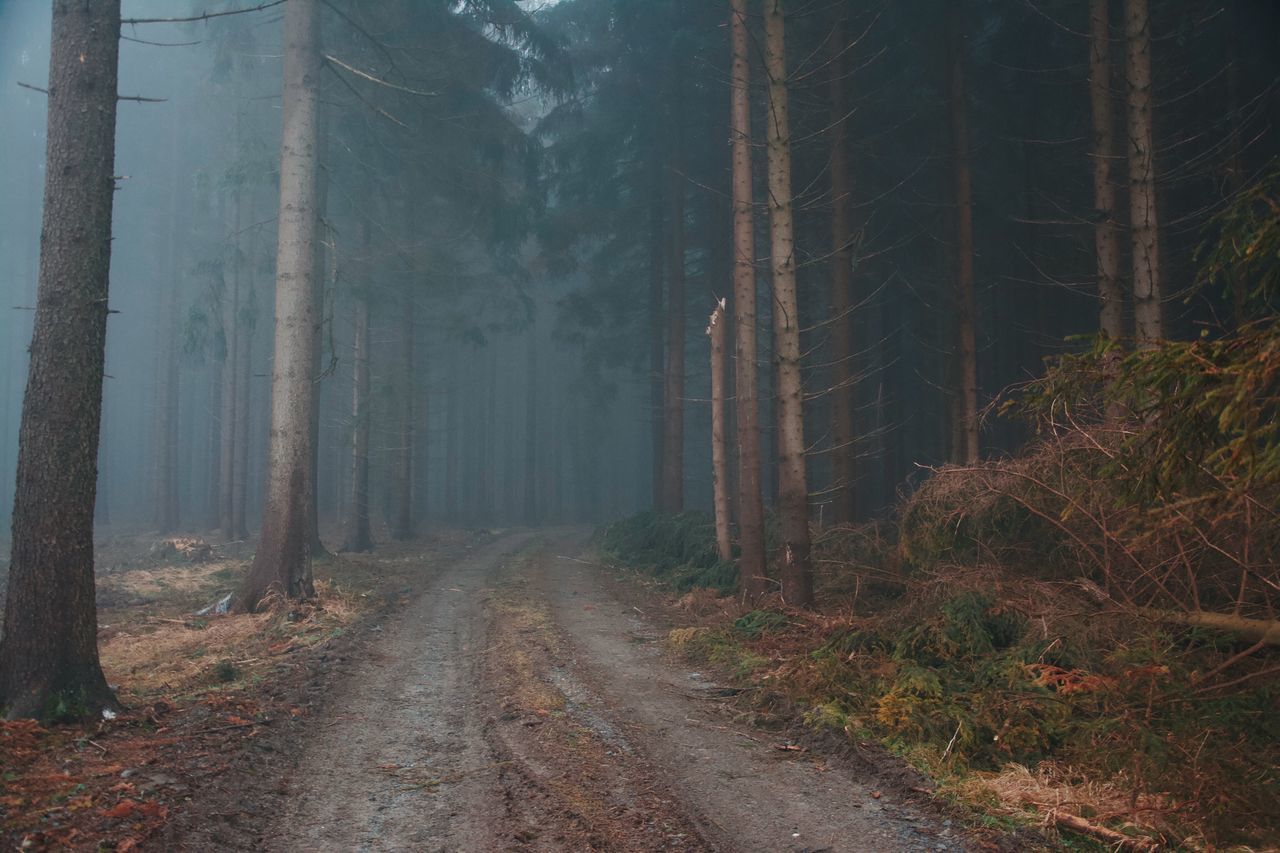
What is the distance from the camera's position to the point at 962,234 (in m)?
15.0

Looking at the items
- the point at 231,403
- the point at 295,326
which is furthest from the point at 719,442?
the point at 231,403

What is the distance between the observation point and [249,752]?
5.68 meters

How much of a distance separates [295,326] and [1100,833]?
12.3m

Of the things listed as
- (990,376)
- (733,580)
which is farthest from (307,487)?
(990,376)

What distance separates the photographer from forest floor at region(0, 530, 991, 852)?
14.5 ft

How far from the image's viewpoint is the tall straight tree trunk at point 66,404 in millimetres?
6363

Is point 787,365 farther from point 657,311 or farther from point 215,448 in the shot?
point 215,448

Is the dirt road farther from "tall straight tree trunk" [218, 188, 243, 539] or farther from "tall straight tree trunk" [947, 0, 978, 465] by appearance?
"tall straight tree trunk" [218, 188, 243, 539]

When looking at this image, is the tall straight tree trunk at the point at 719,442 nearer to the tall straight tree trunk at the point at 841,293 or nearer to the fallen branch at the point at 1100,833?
the tall straight tree trunk at the point at 841,293

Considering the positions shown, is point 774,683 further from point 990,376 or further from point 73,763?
point 990,376

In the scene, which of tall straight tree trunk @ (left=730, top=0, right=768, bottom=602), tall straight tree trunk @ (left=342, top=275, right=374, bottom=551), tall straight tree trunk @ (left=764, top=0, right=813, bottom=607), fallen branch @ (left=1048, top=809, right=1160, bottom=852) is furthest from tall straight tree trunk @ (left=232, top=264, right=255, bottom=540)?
fallen branch @ (left=1048, top=809, right=1160, bottom=852)

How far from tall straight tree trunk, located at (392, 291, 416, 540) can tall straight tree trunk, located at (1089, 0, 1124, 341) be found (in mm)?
19696

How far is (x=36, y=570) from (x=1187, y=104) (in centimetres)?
1952

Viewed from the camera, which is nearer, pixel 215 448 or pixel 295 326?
pixel 295 326
